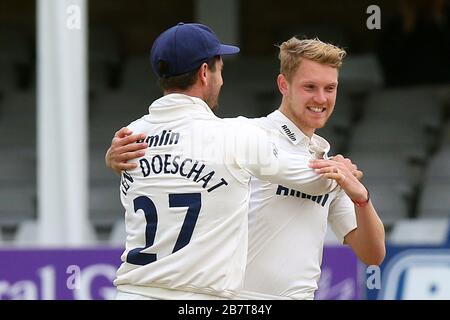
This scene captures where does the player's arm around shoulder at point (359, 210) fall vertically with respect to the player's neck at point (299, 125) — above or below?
below

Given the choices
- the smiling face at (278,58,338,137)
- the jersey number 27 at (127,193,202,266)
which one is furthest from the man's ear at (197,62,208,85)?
the smiling face at (278,58,338,137)

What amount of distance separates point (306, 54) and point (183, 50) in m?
0.61

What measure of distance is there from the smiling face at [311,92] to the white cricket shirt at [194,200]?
45 cm

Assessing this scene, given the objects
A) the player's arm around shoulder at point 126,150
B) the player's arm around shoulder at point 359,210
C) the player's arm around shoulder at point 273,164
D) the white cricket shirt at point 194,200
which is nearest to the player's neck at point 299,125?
the player's arm around shoulder at point 359,210

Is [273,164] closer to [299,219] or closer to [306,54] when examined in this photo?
[299,219]

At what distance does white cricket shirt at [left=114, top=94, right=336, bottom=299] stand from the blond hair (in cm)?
54

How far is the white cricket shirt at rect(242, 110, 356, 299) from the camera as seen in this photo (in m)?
4.75

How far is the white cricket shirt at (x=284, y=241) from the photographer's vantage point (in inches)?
187

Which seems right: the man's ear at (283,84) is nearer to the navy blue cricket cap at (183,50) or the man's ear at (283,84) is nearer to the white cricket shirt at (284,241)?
the white cricket shirt at (284,241)

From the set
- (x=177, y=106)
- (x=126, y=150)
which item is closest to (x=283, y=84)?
(x=177, y=106)

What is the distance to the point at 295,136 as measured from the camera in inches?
192

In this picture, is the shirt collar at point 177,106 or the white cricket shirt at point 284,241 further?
the white cricket shirt at point 284,241

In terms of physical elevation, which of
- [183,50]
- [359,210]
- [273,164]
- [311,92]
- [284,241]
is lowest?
[284,241]
